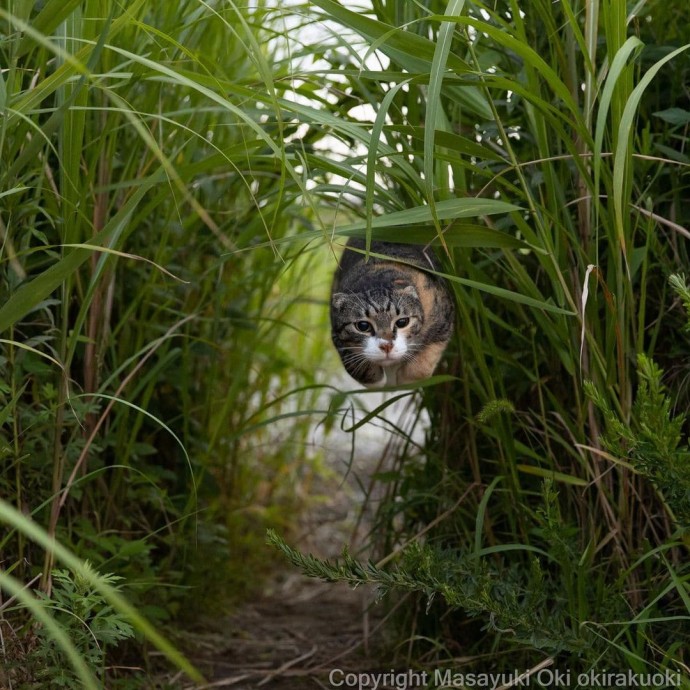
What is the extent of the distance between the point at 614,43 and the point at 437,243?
45cm

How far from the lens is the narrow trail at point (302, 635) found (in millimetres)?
2041

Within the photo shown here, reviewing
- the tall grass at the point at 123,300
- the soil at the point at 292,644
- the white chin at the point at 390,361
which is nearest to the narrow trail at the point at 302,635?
the soil at the point at 292,644

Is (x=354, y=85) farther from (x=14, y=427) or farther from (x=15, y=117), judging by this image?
(x=14, y=427)

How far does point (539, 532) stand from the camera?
162 centimetres

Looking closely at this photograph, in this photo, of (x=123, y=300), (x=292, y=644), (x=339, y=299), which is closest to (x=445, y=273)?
(x=339, y=299)

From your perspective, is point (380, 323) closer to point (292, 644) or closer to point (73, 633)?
point (73, 633)

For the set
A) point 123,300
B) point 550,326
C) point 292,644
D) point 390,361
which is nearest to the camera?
point 550,326

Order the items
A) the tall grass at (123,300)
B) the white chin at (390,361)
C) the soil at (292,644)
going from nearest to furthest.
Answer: the tall grass at (123,300) → the white chin at (390,361) → the soil at (292,644)

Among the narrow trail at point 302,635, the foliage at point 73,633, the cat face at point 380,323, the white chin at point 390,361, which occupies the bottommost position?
the narrow trail at point 302,635

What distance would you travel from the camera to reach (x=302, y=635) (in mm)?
2391

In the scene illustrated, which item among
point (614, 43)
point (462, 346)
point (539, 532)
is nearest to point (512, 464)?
point (539, 532)

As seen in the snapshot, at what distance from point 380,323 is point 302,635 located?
1.04 meters

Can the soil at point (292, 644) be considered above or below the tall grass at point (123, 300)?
below

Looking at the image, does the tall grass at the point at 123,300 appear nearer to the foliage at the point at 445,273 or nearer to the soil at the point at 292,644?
the foliage at the point at 445,273
